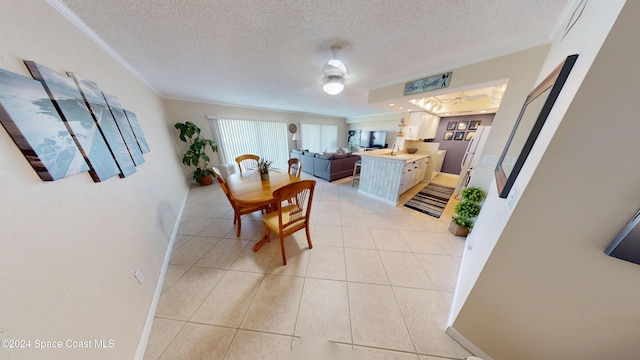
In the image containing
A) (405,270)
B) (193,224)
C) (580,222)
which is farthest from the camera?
(193,224)

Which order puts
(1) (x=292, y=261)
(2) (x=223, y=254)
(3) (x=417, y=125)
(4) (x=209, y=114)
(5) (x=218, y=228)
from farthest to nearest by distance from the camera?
(4) (x=209, y=114)
(3) (x=417, y=125)
(5) (x=218, y=228)
(2) (x=223, y=254)
(1) (x=292, y=261)

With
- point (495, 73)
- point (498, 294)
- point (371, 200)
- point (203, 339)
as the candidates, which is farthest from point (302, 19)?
point (371, 200)

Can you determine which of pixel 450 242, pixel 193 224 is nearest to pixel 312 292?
pixel 450 242

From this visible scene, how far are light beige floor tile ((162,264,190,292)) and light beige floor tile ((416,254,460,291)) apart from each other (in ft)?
8.36

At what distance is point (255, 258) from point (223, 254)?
0.41m

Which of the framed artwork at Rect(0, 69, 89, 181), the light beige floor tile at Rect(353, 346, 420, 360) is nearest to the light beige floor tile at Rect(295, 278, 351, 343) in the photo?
the light beige floor tile at Rect(353, 346, 420, 360)

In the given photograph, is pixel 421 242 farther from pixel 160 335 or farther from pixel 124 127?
pixel 124 127

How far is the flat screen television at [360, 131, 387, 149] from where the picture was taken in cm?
545

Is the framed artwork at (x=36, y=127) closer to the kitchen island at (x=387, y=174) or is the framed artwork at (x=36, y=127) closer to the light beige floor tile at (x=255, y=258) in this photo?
the light beige floor tile at (x=255, y=258)

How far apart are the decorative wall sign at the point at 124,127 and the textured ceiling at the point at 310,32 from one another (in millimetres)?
520

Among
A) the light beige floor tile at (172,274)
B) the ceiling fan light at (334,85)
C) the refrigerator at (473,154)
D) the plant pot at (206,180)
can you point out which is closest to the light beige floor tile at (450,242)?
the refrigerator at (473,154)

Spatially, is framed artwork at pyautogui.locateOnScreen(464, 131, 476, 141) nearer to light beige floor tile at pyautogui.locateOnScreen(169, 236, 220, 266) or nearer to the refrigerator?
the refrigerator

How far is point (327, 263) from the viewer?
1.71 metres

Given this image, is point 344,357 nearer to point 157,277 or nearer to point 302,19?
point 157,277
